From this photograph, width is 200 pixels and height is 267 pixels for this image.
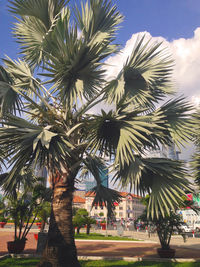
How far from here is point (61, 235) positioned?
21.2 ft

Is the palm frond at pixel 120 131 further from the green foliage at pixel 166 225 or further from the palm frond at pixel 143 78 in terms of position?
the green foliage at pixel 166 225

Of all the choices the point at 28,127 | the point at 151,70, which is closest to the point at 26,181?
the point at 28,127

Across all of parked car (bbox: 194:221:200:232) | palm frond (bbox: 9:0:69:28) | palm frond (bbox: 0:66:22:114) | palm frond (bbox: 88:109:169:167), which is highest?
palm frond (bbox: 9:0:69:28)

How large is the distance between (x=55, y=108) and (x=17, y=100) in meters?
1.28

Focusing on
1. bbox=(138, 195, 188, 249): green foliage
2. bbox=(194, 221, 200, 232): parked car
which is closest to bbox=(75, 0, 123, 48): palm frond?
bbox=(138, 195, 188, 249): green foliage

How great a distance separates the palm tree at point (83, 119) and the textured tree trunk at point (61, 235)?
23 millimetres

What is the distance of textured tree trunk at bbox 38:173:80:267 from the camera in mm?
6235

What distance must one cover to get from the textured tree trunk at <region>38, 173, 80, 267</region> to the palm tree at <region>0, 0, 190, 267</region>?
23 mm

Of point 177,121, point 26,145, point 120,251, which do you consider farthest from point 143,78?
point 120,251

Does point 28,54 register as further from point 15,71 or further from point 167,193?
point 167,193

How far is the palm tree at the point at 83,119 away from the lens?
559 centimetres

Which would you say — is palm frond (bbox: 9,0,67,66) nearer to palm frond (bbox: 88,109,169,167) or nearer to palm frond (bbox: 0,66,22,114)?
palm frond (bbox: 0,66,22,114)

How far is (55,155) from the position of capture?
5211 mm

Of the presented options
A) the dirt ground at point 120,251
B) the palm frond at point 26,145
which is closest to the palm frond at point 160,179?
the palm frond at point 26,145
